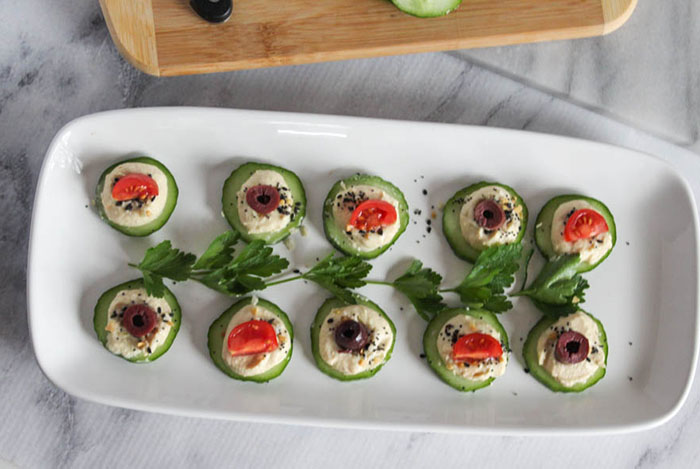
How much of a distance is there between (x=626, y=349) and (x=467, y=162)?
0.99m

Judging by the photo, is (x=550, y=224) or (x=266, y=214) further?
(x=550, y=224)

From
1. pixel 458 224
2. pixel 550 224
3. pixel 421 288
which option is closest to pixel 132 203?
pixel 421 288

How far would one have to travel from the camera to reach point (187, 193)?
2.67m

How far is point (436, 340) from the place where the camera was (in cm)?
266

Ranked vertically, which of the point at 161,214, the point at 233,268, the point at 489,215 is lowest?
the point at 233,268

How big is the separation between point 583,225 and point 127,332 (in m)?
1.75

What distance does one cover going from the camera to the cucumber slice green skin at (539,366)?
2686mm

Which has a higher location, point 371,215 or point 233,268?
point 371,215

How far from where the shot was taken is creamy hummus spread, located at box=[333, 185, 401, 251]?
103 inches

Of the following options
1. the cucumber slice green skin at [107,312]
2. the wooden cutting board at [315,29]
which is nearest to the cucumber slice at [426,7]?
the wooden cutting board at [315,29]

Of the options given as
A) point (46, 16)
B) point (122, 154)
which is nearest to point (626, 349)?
point (122, 154)

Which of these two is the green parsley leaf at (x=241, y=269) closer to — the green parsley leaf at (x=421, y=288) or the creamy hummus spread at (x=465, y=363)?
the green parsley leaf at (x=421, y=288)

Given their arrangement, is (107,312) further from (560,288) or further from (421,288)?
(560,288)

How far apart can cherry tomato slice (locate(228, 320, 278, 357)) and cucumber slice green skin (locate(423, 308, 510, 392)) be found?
0.59 meters
